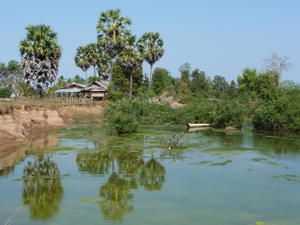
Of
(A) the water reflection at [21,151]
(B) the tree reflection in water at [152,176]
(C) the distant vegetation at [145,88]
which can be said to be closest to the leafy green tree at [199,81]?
(C) the distant vegetation at [145,88]

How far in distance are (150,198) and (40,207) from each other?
3355mm

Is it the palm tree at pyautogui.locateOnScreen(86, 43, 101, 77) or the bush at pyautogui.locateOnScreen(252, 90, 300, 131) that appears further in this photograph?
the palm tree at pyautogui.locateOnScreen(86, 43, 101, 77)

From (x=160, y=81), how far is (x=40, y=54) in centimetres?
2793

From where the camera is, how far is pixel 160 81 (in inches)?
2926

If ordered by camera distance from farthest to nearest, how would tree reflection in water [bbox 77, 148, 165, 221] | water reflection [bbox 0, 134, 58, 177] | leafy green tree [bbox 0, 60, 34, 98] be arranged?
leafy green tree [bbox 0, 60, 34, 98] < water reflection [bbox 0, 134, 58, 177] < tree reflection in water [bbox 77, 148, 165, 221]

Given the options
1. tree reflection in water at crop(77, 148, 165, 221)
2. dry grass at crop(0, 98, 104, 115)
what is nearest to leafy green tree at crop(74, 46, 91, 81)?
dry grass at crop(0, 98, 104, 115)

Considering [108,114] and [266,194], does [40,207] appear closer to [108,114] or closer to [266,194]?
[266,194]

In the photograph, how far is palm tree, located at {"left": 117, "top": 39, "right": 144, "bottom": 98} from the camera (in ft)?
197

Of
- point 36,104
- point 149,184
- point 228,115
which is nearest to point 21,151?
point 149,184

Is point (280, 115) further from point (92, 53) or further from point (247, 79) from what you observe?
point (92, 53)

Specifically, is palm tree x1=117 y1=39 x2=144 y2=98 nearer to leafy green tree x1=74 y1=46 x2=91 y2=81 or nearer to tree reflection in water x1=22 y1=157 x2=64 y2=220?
leafy green tree x1=74 y1=46 x2=91 y2=81

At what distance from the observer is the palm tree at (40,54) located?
4969 centimetres

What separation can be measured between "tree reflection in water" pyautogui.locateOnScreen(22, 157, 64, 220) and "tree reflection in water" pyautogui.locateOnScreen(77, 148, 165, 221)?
1.36m

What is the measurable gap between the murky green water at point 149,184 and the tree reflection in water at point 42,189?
3 cm
